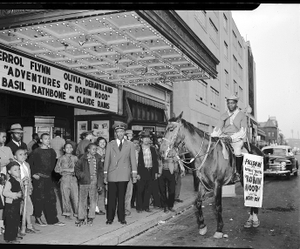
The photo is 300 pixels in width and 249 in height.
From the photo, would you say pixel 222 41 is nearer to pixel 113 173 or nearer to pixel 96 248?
pixel 113 173

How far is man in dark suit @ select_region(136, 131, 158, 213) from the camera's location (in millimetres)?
9078

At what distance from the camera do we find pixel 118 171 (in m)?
7.69

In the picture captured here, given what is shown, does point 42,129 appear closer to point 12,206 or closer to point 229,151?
point 12,206

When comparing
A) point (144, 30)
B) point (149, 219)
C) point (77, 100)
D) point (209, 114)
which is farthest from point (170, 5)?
point (209, 114)

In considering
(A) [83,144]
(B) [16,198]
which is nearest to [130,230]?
(B) [16,198]

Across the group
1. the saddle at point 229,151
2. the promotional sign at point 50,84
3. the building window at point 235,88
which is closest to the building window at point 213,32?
the building window at point 235,88

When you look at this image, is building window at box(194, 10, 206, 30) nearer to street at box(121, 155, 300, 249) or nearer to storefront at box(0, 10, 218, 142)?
storefront at box(0, 10, 218, 142)

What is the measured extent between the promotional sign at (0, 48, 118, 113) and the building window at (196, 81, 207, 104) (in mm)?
10492

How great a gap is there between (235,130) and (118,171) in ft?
9.71

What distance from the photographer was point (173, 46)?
934 cm

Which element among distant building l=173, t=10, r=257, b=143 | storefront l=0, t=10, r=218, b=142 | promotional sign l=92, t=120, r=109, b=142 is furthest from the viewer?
distant building l=173, t=10, r=257, b=143

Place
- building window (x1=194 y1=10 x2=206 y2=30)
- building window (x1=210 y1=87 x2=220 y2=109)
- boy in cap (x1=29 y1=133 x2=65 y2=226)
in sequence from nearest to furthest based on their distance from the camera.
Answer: boy in cap (x1=29 y1=133 x2=65 y2=226) → building window (x1=194 y1=10 x2=206 y2=30) → building window (x1=210 y1=87 x2=220 y2=109)

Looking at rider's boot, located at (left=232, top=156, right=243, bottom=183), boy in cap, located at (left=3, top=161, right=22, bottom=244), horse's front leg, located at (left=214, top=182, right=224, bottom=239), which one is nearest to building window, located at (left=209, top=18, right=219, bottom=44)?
rider's boot, located at (left=232, top=156, right=243, bottom=183)

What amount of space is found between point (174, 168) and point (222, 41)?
66.9 ft
